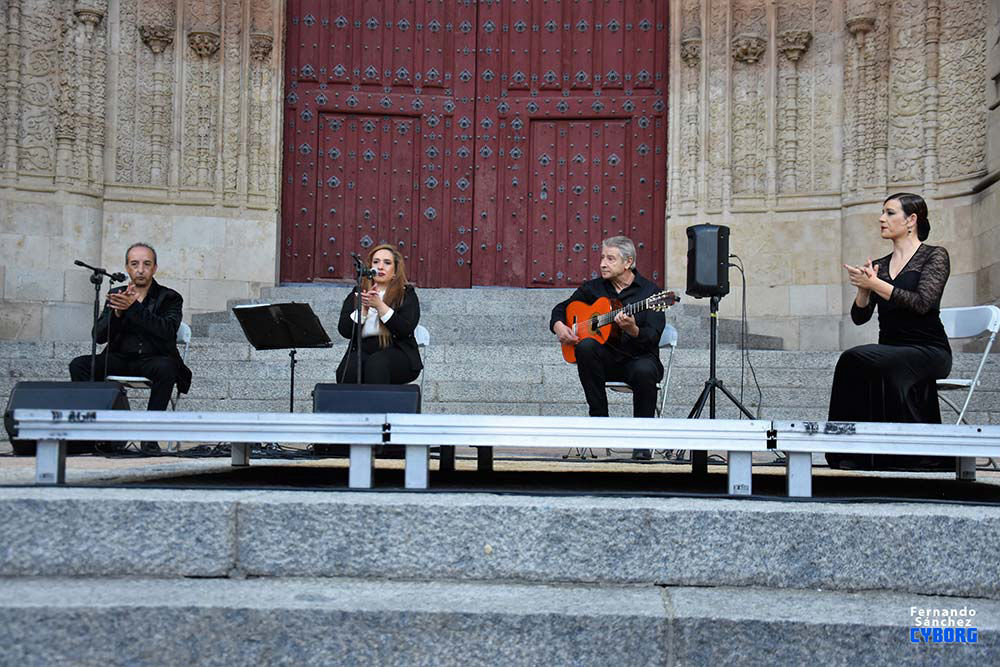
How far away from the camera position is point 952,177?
10.2 m

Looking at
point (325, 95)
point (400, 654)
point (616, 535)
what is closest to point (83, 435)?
point (400, 654)

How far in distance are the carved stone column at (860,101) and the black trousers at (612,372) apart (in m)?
4.81

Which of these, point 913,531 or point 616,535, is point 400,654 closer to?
point 616,535

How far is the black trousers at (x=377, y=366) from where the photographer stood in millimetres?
6352

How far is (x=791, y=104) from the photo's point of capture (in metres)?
11.0

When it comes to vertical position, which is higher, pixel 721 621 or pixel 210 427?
pixel 210 427

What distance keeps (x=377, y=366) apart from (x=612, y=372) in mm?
1364

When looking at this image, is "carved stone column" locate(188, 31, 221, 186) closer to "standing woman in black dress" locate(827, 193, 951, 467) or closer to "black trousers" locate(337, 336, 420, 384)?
"black trousers" locate(337, 336, 420, 384)

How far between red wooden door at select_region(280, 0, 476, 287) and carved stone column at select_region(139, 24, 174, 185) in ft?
3.80

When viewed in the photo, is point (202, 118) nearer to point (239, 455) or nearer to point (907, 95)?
point (907, 95)

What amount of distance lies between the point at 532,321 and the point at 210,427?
22.0ft

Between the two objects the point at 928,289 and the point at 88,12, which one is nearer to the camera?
the point at 928,289

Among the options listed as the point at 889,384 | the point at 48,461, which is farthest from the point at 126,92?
the point at 48,461

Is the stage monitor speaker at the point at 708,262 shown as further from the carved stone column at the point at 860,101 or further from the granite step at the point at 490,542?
the carved stone column at the point at 860,101
